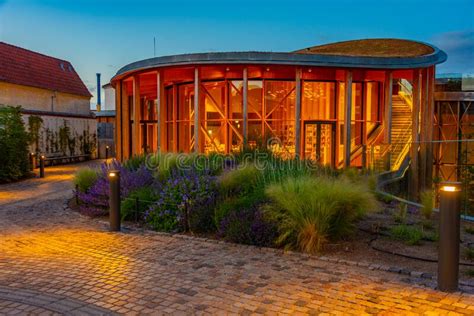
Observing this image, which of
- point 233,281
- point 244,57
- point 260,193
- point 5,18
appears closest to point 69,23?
point 5,18

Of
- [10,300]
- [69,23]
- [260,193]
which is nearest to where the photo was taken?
[10,300]

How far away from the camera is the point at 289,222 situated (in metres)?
6.04

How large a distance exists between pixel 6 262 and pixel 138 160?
6334mm

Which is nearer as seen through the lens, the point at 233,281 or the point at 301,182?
the point at 233,281

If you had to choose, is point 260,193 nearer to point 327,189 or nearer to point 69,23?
point 327,189

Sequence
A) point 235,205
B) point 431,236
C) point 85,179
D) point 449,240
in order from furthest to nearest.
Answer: point 85,179, point 235,205, point 431,236, point 449,240

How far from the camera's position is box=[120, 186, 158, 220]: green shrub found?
8.27 metres

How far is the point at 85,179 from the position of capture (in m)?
10.4

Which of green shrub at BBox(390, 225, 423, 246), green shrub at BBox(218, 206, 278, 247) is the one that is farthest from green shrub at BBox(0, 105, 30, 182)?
green shrub at BBox(390, 225, 423, 246)

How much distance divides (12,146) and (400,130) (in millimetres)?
16306

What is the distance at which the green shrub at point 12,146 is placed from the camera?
51.3 feet

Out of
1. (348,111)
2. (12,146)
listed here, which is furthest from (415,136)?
(12,146)

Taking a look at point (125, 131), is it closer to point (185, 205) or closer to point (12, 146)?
point (12, 146)

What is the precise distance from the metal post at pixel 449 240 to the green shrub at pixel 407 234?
67.6 inches
